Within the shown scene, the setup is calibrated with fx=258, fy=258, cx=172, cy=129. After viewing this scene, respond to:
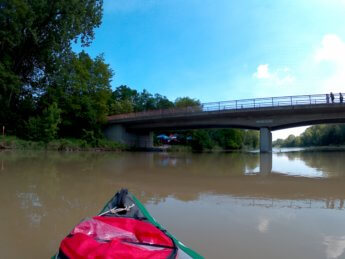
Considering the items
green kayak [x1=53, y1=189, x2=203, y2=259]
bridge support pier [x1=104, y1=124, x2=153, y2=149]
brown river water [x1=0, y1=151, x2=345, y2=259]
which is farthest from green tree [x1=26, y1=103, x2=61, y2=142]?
green kayak [x1=53, y1=189, x2=203, y2=259]

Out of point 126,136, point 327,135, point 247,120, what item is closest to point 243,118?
point 247,120

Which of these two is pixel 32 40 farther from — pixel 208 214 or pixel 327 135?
pixel 327 135

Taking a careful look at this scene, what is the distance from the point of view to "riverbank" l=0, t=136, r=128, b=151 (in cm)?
2197

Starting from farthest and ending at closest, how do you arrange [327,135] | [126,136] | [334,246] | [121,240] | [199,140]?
1. [327,135]
2. [199,140]
3. [126,136]
4. [334,246]
5. [121,240]

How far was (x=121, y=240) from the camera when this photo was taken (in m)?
1.97

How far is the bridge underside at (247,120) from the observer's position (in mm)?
24744

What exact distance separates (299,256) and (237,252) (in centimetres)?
62

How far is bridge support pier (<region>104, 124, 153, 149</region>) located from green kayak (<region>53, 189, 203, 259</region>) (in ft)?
110

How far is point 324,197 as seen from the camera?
562 cm

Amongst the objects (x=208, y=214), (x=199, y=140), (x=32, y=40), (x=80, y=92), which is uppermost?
(x=32, y=40)

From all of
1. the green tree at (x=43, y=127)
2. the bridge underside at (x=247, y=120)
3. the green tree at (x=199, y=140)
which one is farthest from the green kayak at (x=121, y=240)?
the green tree at (x=199, y=140)

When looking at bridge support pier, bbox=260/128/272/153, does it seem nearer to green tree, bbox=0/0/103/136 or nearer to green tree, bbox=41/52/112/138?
green tree, bbox=41/52/112/138

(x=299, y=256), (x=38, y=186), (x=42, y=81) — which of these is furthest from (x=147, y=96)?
(x=299, y=256)

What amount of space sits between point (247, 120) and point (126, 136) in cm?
1746
